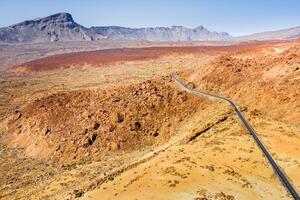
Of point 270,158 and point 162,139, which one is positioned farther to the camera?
point 162,139

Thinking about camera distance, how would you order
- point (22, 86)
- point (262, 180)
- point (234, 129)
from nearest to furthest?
point (262, 180) → point (234, 129) → point (22, 86)

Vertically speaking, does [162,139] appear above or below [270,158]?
below

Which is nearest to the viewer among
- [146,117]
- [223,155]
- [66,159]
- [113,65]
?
[223,155]

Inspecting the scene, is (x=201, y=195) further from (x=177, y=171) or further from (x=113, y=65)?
(x=113, y=65)

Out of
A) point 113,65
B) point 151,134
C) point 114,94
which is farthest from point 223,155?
point 113,65

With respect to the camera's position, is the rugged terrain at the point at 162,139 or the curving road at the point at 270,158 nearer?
the curving road at the point at 270,158

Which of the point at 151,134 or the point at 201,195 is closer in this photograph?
the point at 201,195

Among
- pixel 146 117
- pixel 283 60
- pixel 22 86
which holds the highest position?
pixel 283 60

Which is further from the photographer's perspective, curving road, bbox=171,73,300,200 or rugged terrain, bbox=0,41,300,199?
rugged terrain, bbox=0,41,300,199
